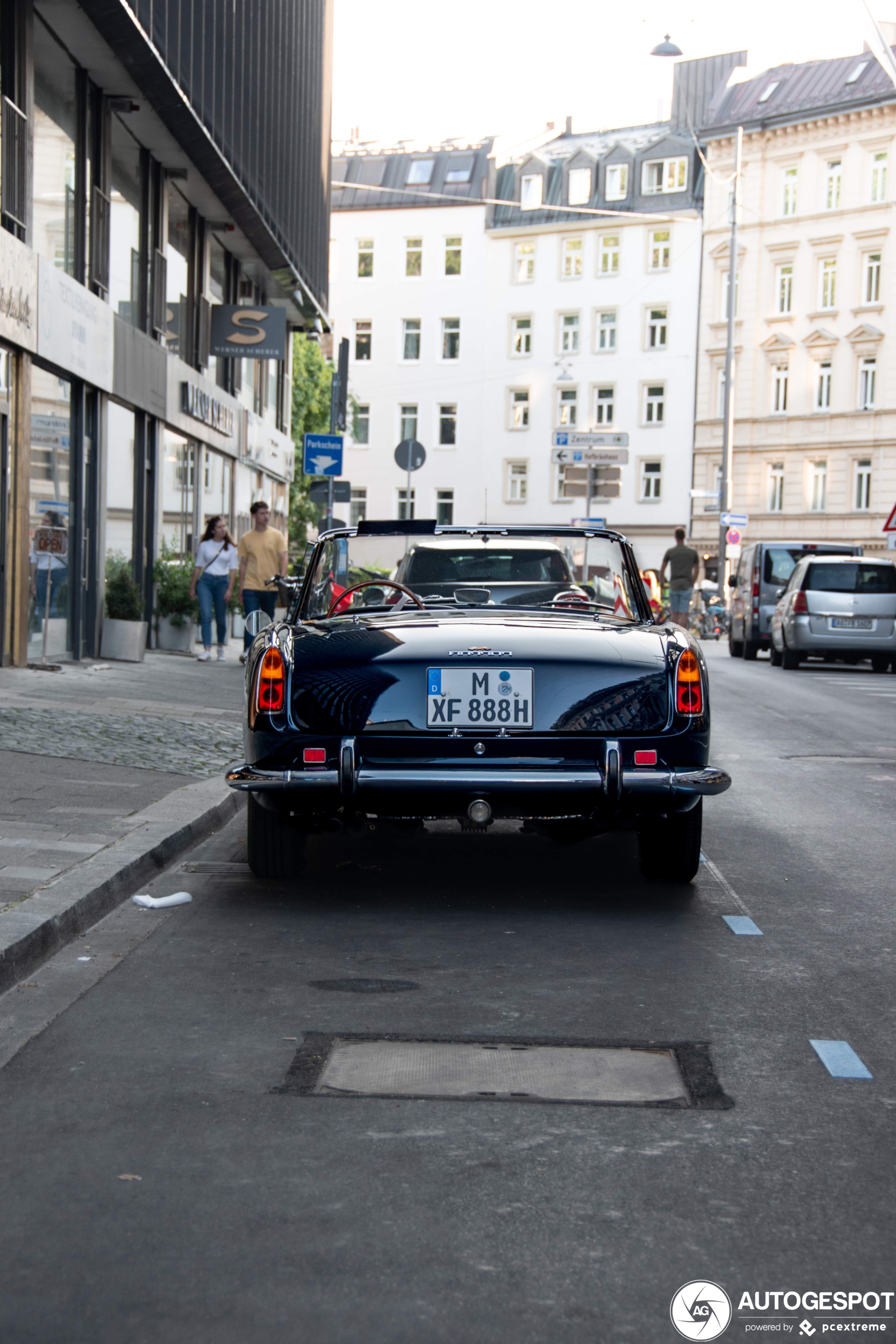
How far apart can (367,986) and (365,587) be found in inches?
105

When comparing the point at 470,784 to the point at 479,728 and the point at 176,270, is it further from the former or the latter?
the point at 176,270

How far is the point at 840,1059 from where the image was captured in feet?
13.8

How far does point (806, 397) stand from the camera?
59562 millimetres

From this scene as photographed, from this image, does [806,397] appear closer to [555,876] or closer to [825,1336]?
[555,876]

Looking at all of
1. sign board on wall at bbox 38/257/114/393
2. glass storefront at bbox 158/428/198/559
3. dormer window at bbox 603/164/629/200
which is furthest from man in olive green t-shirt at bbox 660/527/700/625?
dormer window at bbox 603/164/629/200

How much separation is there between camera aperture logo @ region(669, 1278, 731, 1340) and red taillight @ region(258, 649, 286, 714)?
352 centimetres

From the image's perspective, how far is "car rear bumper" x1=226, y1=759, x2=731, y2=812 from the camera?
229 inches

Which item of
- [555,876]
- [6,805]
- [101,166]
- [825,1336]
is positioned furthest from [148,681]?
[825,1336]

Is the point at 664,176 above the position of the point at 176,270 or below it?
above

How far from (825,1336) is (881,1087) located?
1.38 meters

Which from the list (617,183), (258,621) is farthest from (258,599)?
(617,183)

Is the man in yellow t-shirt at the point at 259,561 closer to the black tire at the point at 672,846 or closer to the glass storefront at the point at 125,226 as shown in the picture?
the glass storefront at the point at 125,226

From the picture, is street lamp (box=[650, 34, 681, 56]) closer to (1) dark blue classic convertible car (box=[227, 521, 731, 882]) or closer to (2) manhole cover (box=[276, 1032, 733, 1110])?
(1) dark blue classic convertible car (box=[227, 521, 731, 882])

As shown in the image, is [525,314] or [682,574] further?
[525,314]
